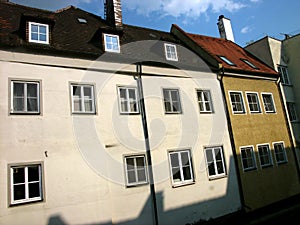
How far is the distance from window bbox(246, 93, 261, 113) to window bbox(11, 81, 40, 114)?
1225cm

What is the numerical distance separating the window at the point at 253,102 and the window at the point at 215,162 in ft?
13.5

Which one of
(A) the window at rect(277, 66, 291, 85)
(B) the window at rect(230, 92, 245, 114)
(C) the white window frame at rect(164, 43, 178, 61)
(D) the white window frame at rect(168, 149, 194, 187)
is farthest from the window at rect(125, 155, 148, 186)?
(A) the window at rect(277, 66, 291, 85)

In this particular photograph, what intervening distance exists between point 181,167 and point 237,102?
5939mm

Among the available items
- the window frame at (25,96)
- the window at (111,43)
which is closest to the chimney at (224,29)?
the window at (111,43)

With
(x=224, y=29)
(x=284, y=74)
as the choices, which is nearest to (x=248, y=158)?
(x=284, y=74)

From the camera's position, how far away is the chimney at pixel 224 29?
22.2 m

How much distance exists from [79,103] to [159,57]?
5311 mm

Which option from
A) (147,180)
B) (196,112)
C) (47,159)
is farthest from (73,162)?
(196,112)

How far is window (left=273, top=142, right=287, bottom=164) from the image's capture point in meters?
15.5

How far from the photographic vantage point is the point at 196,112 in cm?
1320

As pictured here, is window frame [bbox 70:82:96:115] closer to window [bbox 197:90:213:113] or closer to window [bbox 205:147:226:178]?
window [bbox 197:90:213:113]

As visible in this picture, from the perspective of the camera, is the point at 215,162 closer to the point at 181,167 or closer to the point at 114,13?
the point at 181,167

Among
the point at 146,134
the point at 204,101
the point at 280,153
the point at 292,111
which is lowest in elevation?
the point at 280,153

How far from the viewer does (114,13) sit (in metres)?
15.4
